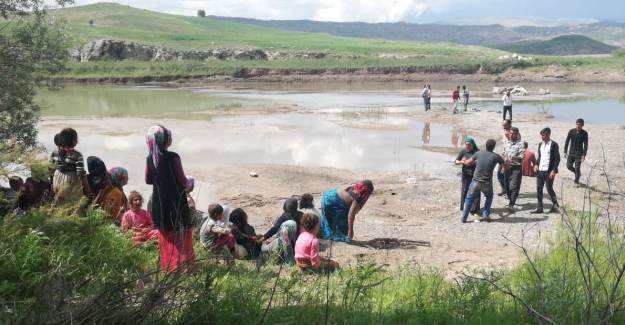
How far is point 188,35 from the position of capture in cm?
12794

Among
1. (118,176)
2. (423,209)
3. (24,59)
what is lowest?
(423,209)

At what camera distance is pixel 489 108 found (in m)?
38.1

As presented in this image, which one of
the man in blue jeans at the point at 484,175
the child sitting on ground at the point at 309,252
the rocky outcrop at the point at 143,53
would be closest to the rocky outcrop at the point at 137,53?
the rocky outcrop at the point at 143,53

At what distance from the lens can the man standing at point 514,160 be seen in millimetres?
11539

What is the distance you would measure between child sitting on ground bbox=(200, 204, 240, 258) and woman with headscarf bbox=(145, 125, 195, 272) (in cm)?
134

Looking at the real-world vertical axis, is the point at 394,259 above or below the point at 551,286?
below

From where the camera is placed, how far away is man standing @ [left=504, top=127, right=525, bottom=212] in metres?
11.5

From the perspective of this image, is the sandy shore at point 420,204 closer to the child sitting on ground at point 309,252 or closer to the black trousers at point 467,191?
the black trousers at point 467,191

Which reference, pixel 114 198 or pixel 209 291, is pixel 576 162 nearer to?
pixel 114 198

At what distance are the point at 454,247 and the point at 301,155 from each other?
441 inches

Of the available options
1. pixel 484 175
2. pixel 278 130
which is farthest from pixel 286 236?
pixel 278 130

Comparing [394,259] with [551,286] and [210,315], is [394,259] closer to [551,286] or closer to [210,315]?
[551,286]

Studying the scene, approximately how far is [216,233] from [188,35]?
5009 inches

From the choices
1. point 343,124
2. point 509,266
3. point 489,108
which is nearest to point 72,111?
point 343,124
